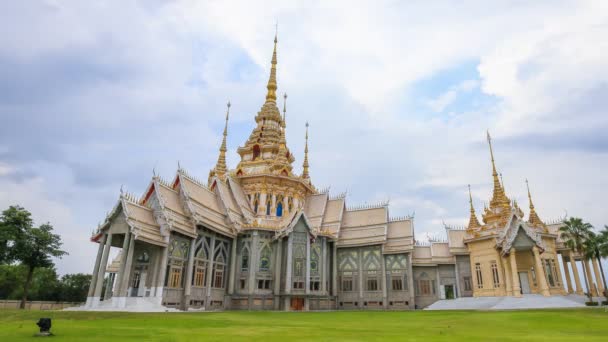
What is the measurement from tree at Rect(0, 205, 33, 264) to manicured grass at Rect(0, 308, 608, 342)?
1648 centimetres

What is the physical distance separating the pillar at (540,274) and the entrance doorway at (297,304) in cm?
2118

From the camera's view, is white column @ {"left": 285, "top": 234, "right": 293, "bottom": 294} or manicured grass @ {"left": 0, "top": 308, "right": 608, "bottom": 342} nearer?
Answer: manicured grass @ {"left": 0, "top": 308, "right": 608, "bottom": 342}

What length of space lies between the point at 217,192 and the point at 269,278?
10.3m

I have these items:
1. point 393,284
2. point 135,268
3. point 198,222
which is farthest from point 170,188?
point 393,284

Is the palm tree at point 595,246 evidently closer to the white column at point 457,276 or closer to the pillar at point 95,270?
the white column at point 457,276

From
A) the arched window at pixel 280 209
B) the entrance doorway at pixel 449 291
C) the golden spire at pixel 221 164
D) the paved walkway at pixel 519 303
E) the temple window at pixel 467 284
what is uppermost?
the golden spire at pixel 221 164

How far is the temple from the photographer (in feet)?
94.6

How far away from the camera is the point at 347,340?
10.7 metres

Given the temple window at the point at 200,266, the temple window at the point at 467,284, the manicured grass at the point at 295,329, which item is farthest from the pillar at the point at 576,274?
the temple window at the point at 200,266

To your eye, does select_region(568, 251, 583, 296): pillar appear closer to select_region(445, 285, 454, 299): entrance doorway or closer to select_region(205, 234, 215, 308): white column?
select_region(445, 285, 454, 299): entrance doorway

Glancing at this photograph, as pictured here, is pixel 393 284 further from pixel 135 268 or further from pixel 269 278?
pixel 135 268

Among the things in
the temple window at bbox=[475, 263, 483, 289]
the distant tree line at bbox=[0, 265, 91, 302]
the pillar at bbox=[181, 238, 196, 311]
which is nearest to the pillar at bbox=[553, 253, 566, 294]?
the temple window at bbox=[475, 263, 483, 289]

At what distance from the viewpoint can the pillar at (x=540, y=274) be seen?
32156mm

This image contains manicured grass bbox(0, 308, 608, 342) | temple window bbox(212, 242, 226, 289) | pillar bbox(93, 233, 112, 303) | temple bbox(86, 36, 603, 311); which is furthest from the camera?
temple window bbox(212, 242, 226, 289)
